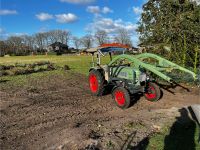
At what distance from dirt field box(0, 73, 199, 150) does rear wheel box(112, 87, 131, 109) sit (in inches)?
7.6

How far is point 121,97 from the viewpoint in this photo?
9.09m

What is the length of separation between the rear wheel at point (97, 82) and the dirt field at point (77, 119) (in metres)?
0.30

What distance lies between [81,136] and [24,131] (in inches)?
61.7

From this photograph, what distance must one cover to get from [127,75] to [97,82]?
61.3 inches

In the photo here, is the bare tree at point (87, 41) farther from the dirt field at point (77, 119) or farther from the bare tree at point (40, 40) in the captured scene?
the dirt field at point (77, 119)

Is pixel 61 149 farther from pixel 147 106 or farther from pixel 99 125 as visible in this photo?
pixel 147 106

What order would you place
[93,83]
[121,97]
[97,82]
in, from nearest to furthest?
[121,97]
[97,82]
[93,83]

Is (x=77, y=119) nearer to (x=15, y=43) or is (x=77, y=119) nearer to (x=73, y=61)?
(x=73, y=61)

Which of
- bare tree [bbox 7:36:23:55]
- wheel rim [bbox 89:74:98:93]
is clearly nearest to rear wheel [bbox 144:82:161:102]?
wheel rim [bbox 89:74:98:93]

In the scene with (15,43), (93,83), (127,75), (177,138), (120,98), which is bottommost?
(177,138)

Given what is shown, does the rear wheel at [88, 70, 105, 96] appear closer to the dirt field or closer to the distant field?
the dirt field

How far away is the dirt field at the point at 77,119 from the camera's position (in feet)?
20.0

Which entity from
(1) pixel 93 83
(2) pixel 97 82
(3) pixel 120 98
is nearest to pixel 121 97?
(3) pixel 120 98

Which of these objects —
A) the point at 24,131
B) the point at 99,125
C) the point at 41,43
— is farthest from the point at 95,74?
the point at 41,43
